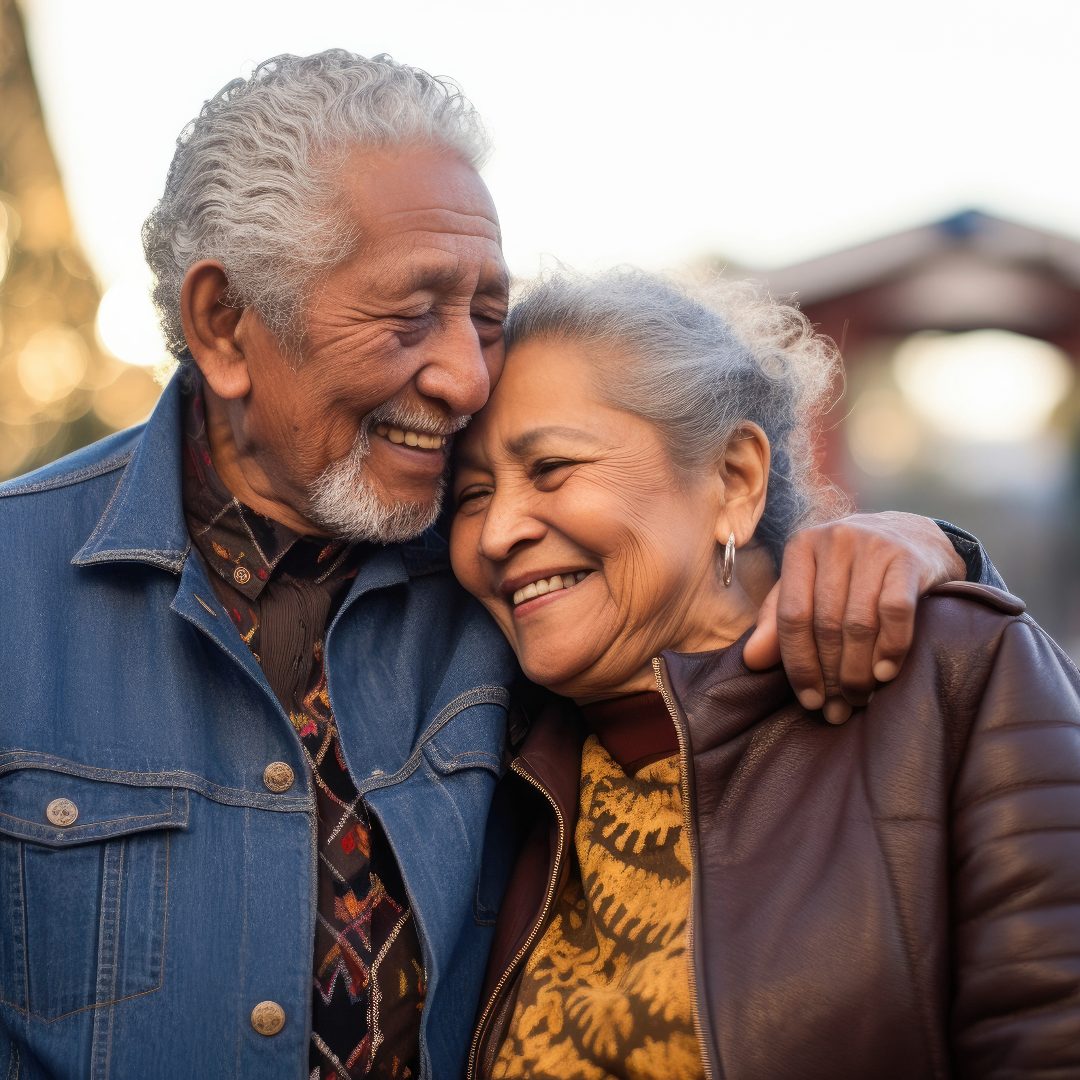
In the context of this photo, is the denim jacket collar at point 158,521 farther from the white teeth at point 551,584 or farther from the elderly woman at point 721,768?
the white teeth at point 551,584

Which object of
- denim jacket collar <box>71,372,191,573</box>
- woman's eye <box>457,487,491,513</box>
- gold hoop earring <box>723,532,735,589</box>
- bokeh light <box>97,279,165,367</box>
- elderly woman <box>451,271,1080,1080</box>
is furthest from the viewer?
bokeh light <box>97,279,165,367</box>

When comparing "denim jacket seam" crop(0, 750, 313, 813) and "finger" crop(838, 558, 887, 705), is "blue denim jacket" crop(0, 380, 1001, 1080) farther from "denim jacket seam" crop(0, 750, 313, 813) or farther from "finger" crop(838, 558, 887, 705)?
"finger" crop(838, 558, 887, 705)

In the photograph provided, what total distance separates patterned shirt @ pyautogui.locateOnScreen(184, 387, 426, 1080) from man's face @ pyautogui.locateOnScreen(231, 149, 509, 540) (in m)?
0.12

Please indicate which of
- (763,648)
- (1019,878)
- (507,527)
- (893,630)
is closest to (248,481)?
(507,527)

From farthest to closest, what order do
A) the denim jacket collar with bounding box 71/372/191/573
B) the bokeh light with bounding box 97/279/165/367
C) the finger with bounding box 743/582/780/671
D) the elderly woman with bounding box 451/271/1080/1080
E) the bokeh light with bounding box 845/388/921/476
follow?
1. the bokeh light with bounding box 845/388/921/476
2. the bokeh light with bounding box 97/279/165/367
3. the denim jacket collar with bounding box 71/372/191/573
4. the finger with bounding box 743/582/780/671
5. the elderly woman with bounding box 451/271/1080/1080

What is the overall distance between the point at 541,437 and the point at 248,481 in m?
0.69

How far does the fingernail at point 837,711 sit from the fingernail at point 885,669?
0.08 meters

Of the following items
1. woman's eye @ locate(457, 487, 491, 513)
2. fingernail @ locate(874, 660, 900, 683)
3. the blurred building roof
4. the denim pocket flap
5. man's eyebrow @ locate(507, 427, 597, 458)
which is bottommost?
the denim pocket flap

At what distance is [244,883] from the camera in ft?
5.92

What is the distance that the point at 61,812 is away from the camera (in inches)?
68.1

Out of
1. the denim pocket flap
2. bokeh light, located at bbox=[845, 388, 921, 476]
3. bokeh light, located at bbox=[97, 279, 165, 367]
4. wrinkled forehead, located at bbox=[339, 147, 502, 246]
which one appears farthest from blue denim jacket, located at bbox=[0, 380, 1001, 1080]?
bokeh light, located at bbox=[845, 388, 921, 476]

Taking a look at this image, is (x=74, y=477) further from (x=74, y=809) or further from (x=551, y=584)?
(x=551, y=584)

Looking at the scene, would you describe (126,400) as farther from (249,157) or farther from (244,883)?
(244,883)

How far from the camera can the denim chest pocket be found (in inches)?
66.4
